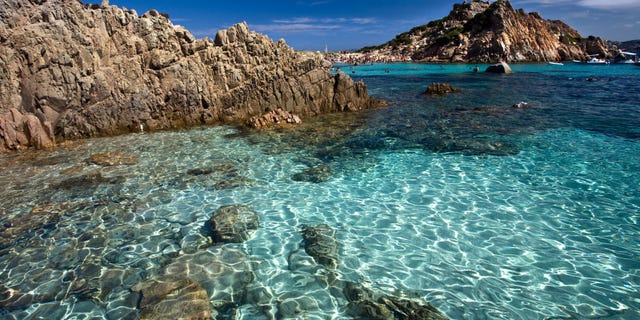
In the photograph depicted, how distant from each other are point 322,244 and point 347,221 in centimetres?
166

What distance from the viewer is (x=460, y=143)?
1886cm

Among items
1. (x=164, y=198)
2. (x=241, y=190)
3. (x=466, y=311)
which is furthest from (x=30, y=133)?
(x=466, y=311)

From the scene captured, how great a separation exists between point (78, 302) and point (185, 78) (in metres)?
19.6

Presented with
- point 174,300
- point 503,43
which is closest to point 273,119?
point 174,300

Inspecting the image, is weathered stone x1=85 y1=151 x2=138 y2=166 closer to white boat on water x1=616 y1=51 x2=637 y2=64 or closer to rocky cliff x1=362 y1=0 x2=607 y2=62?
rocky cliff x1=362 y1=0 x2=607 y2=62

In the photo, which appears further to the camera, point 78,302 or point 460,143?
point 460,143

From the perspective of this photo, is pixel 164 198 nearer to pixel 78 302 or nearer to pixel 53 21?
pixel 78 302

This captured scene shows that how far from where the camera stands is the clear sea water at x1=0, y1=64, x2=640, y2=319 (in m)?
7.43

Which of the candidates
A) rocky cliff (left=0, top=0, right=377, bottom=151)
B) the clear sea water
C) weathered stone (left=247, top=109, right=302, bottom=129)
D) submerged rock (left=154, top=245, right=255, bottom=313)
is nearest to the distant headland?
rocky cliff (left=0, top=0, right=377, bottom=151)

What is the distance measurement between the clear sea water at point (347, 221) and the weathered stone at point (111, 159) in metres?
0.59

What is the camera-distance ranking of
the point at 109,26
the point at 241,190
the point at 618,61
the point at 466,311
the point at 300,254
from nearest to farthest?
the point at 466,311
the point at 300,254
the point at 241,190
the point at 109,26
the point at 618,61

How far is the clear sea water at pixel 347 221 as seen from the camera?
7.43m

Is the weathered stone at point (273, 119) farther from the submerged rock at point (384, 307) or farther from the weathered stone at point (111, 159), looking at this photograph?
the submerged rock at point (384, 307)

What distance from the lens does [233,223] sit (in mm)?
10305
